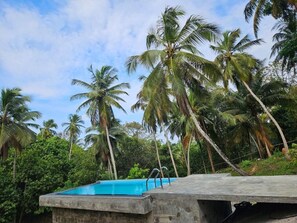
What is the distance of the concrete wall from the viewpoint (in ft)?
19.5

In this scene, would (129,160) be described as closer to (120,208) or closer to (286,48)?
(286,48)

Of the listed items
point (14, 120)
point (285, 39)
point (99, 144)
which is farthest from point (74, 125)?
point (285, 39)

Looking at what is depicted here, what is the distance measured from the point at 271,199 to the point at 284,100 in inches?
532

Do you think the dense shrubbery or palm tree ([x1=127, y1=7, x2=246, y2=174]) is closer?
palm tree ([x1=127, y1=7, x2=246, y2=174])

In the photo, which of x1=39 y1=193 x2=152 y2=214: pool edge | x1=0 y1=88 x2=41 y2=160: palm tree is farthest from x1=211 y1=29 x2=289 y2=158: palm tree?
x1=0 y1=88 x2=41 y2=160: palm tree

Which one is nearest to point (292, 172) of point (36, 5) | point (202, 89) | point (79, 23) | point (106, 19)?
point (202, 89)

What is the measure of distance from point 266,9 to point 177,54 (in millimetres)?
7868

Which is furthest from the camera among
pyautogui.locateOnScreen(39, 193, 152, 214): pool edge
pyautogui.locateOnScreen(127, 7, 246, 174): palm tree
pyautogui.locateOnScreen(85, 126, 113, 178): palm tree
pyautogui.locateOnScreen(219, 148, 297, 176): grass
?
pyautogui.locateOnScreen(85, 126, 113, 178): palm tree

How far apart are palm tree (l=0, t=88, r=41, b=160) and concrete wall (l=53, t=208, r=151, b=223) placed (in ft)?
28.7

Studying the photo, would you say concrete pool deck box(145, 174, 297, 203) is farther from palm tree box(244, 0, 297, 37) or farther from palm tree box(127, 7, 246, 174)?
palm tree box(244, 0, 297, 37)

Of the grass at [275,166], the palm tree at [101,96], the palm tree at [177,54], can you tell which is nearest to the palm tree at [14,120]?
the palm tree at [101,96]

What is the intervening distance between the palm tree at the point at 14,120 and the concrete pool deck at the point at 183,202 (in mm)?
9500

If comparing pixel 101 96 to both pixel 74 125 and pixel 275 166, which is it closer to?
pixel 275 166

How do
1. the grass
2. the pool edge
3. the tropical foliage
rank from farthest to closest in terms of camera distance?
the grass → the tropical foliage → the pool edge
